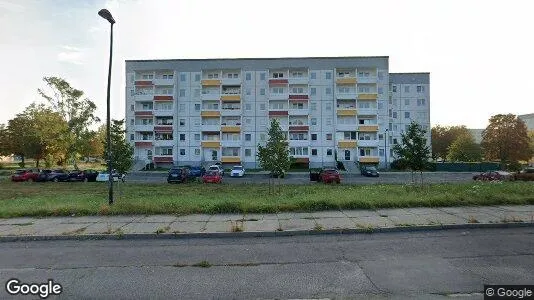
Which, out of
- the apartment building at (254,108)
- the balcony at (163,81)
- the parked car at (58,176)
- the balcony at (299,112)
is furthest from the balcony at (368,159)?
the parked car at (58,176)

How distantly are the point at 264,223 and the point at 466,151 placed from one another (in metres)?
64.6

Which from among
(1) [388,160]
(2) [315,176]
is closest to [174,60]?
(2) [315,176]

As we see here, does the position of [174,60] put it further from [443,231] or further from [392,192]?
[443,231]

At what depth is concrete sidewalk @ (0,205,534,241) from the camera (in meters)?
9.03

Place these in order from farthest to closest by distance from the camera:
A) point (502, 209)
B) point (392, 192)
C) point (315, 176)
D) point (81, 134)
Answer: point (81, 134) < point (315, 176) < point (392, 192) < point (502, 209)

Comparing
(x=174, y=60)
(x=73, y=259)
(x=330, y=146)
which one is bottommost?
(x=73, y=259)

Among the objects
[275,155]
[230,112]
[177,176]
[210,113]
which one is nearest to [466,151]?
[230,112]

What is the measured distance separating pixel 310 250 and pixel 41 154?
204 feet

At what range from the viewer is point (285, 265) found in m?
6.48

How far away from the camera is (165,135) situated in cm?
5519

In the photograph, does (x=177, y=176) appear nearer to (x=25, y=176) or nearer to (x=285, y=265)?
(x=25, y=176)

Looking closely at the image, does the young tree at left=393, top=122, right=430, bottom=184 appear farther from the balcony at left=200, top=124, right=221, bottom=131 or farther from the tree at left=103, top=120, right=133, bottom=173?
the balcony at left=200, top=124, right=221, bottom=131

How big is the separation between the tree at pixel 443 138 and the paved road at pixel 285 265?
259 ft

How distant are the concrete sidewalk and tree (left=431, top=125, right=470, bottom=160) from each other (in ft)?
247
